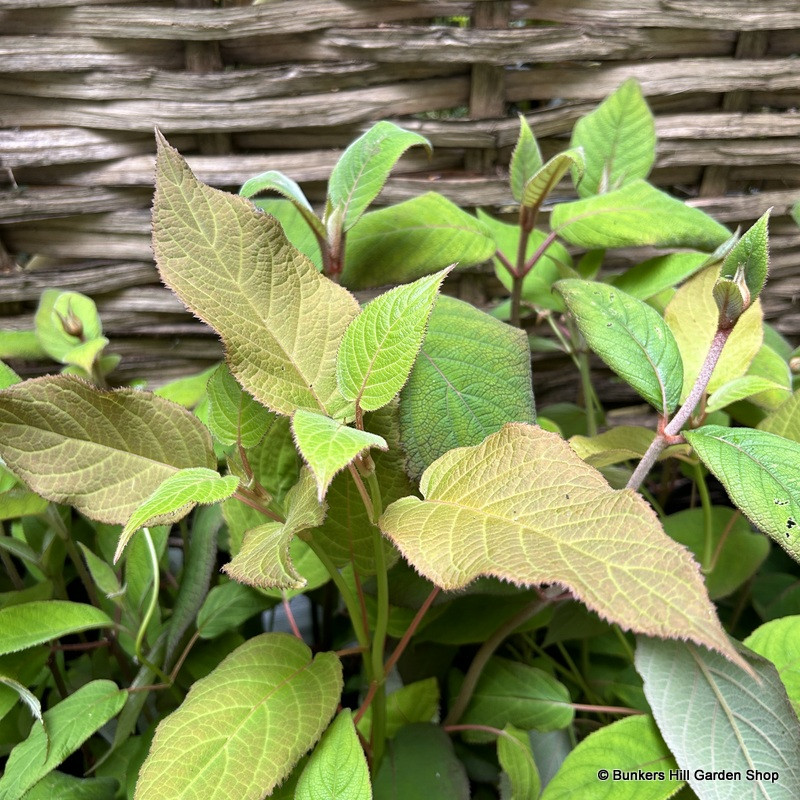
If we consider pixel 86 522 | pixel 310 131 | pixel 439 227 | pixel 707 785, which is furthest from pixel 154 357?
pixel 707 785

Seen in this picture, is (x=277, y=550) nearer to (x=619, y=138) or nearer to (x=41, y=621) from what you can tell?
(x=41, y=621)

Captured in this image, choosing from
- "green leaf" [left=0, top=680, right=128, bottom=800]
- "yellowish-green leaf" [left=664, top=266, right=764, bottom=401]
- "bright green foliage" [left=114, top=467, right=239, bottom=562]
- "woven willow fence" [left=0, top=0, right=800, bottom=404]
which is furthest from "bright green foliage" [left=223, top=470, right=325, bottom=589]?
"woven willow fence" [left=0, top=0, right=800, bottom=404]

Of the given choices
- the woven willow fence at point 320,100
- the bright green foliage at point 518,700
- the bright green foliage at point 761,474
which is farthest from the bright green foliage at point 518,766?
the woven willow fence at point 320,100

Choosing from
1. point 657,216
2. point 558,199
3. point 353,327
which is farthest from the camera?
point 558,199

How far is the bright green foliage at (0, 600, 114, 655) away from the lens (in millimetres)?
503

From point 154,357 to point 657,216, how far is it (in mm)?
653

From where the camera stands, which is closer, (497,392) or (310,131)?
(497,392)

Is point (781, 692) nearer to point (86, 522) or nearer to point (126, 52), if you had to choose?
point (86, 522)

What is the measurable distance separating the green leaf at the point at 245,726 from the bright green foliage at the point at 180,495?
0.41ft

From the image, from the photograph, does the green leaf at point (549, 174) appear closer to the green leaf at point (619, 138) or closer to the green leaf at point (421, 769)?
the green leaf at point (619, 138)

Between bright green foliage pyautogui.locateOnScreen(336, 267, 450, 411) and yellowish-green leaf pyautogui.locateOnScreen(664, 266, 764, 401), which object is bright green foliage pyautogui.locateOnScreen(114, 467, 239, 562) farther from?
Result: yellowish-green leaf pyautogui.locateOnScreen(664, 266, 764, 401)

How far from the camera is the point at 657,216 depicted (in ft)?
2.05

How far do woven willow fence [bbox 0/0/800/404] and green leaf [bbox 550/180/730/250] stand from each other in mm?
210

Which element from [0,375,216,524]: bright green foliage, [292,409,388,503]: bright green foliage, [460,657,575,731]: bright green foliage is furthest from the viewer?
[460,657,575,731]: bright green foliage
